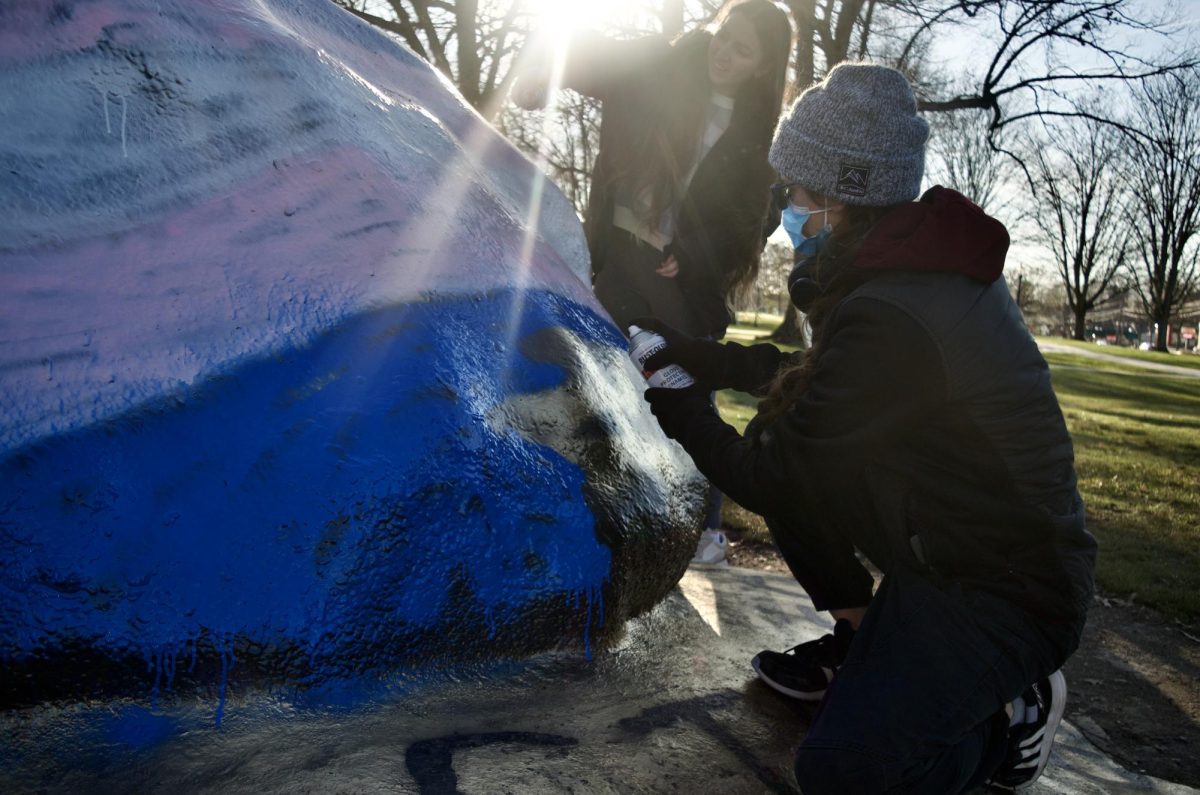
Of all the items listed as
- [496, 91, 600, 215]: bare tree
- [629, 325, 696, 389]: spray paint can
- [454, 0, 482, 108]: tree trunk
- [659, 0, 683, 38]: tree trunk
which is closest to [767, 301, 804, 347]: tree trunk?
[496, 91, 600, 215]: bare tree

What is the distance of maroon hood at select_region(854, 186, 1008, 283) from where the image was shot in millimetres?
1773

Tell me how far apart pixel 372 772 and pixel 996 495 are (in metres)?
1.20

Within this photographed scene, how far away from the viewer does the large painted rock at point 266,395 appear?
171 cm

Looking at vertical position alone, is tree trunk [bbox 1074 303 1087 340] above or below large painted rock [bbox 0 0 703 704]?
below

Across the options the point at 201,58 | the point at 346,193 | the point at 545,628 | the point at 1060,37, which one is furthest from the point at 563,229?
the point at 1060,37

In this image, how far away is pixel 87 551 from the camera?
1688 millimetres

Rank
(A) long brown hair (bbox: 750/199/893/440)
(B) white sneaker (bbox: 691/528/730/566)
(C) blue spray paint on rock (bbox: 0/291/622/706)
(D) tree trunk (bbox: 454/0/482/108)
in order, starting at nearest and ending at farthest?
(C) blue spray paint on rock (bbox: 0/291/622/706) < (A) long brown hair (bbox: 750/199/893/440) < (B) white sneaker (bbox: 691/528/730/566) < (D) tree trunk (bbox: 454/0/482/108)

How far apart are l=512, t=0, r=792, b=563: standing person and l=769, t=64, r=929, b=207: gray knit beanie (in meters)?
1.02

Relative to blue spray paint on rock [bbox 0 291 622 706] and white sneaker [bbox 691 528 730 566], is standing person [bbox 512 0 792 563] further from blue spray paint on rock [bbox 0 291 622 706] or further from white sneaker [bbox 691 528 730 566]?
blue spray paint on rock [bbox 0 291 622 706]

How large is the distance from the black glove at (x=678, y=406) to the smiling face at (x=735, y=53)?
1293 millimetres

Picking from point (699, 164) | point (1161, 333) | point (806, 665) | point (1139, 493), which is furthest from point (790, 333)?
point (1161, 333)

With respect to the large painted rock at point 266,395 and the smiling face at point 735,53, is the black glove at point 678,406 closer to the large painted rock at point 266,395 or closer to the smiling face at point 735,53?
the large painted rock at point 266,395

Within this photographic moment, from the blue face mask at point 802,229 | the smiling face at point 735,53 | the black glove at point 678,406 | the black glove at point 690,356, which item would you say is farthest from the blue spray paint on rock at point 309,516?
the smiling face at point 735,53

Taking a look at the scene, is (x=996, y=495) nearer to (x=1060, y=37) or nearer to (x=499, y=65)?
(x=499, y=65)
